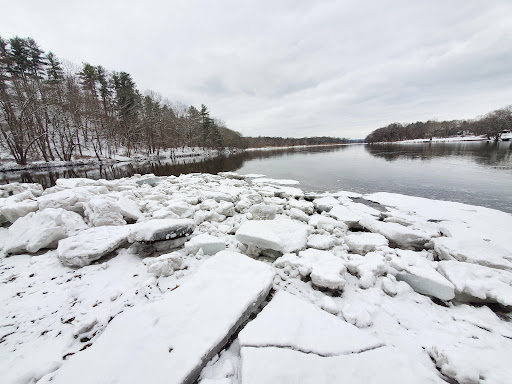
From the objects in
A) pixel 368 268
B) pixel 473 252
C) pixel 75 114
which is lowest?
pixel 473 252

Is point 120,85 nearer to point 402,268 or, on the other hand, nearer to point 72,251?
point 72,251

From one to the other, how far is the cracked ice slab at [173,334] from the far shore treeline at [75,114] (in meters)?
27.0

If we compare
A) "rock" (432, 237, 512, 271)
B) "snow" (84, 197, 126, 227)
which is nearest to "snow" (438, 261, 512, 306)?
"rock" (432, 237, 512, 271)

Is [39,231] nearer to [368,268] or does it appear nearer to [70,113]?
[368,268]

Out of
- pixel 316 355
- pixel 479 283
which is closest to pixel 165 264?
pixel 316 355

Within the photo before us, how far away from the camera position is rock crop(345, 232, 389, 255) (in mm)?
3338

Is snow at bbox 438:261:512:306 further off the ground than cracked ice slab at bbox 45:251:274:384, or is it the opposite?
cracked ice slab at bbox 45:251:274:384

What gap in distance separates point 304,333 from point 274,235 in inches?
66.6

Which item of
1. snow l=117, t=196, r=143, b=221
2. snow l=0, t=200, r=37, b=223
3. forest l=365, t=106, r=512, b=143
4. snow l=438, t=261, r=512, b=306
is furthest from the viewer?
forest l=365, t=106, r=512, b=143

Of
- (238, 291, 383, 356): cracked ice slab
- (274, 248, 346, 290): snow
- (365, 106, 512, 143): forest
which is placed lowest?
(274, 248, 346, 290): snow

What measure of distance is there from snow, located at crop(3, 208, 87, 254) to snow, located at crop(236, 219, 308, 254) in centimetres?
296

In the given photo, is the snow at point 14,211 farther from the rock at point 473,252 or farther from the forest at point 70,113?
the forest at point 70,113

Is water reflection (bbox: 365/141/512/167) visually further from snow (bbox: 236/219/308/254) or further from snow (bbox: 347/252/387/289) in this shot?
snow (bbox: 236/219/308/254)

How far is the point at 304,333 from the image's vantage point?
1608 millimetres
